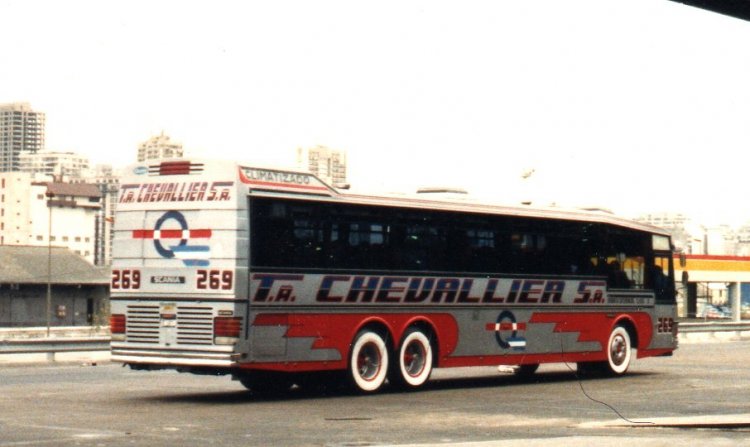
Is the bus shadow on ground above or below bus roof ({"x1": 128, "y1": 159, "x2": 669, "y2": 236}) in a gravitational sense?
below

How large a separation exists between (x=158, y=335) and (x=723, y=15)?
40.6 feet

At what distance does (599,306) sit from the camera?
27516mm

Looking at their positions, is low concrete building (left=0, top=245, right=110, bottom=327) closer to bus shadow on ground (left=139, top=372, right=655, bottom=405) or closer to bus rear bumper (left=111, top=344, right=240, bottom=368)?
bus shadow on ground (left=139, top=372, right=655, bottom=405)

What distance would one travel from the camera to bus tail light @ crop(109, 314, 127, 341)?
21812 millimetres

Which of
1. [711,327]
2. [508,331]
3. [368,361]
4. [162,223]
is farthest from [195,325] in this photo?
[711,327]

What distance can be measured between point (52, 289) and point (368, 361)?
3440 inches

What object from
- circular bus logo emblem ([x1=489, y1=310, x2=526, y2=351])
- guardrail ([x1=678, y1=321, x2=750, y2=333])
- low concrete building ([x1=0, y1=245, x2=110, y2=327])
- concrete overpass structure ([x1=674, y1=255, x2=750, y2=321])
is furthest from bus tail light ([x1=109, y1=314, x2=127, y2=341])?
low concrete building ([x1=0, y1=245, x2=110, y2=327])

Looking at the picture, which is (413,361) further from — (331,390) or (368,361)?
(331,390)

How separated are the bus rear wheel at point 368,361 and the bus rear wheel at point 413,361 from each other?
32cm

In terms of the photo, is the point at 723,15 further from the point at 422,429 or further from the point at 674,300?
the point at 674,300

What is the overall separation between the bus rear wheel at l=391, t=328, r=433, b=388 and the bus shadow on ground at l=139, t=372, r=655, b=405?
19cm

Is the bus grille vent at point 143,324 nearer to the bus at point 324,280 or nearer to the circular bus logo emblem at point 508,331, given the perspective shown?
the bus at point 324,280

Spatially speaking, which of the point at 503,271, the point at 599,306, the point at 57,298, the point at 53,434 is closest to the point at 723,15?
the point at 53,434

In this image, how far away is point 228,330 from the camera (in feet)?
67.4
